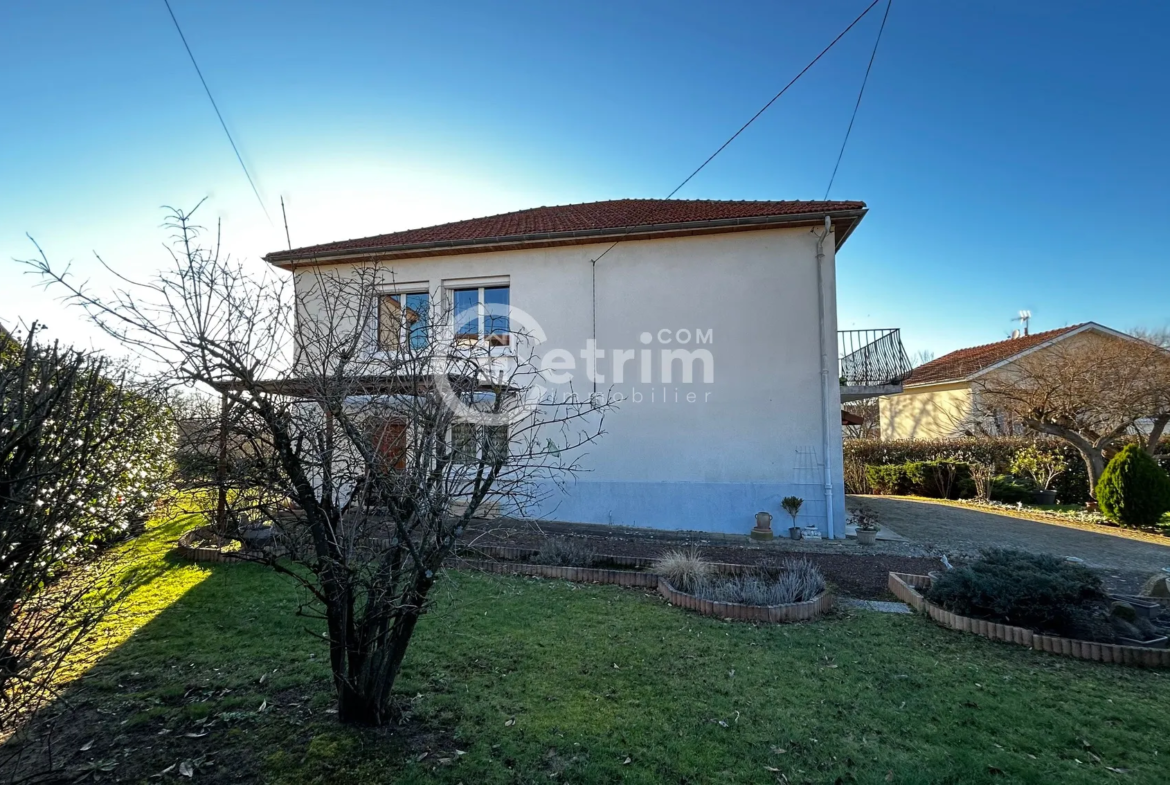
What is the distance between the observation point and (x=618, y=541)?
10422 millimetres

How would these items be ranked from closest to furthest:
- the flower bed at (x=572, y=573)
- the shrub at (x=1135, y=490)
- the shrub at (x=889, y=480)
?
the flower bed at (x=572, y=573), the shrub at (x=1135, y=490), the shrub at (x=889, y=480)

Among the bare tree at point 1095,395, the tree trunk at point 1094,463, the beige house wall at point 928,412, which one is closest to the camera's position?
the bare tree at point 1095,395

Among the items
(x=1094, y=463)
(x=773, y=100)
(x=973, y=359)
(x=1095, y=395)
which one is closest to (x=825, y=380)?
(x=773, y=100)

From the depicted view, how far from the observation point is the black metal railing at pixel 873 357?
13016mm

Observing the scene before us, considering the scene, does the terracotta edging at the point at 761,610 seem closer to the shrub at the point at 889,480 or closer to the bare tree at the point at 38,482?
the bare tree at the point at 38,482

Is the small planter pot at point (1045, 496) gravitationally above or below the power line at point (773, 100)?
below

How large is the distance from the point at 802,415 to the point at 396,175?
31.5 ft

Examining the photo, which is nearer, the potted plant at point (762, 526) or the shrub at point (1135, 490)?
the potted plant at point (762, 526)

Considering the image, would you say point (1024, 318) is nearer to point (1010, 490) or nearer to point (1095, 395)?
point (1010, 490)

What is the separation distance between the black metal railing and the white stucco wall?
1861 mm

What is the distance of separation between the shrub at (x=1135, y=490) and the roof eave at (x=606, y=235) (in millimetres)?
9537

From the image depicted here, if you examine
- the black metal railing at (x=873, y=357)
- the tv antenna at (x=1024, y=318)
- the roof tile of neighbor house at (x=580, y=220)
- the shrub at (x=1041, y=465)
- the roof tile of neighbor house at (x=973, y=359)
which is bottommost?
the shrub at (x=1041, y=465)

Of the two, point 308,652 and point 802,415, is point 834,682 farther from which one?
point 802,415

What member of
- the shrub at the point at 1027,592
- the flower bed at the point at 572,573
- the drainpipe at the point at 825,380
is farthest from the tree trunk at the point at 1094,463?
the flower bed at the point at 572,573
